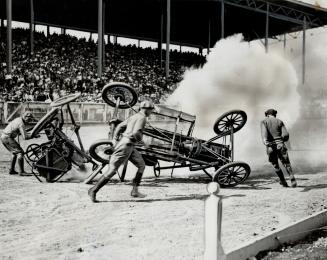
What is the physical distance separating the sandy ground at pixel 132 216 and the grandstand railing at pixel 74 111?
230 inches

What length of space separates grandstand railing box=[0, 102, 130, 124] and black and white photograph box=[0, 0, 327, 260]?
0.04 meters

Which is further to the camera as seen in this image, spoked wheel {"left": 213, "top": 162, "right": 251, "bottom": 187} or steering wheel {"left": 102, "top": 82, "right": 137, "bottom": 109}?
steering wheel {"left": 102, "top": 82, "right": 137, "bottom": 109}

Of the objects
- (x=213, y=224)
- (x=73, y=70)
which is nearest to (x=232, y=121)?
(x=213, y=224)

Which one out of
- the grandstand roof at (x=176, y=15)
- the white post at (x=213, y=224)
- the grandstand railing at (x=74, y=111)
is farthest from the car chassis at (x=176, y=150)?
the grandstand roof at (x=176, y=15)

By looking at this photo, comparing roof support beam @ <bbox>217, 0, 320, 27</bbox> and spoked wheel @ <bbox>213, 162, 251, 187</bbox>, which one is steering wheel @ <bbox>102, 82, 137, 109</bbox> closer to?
spoked wheel @ <bbox>213, 162, 251, 187</bbox>

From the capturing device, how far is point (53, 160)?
8766 mm

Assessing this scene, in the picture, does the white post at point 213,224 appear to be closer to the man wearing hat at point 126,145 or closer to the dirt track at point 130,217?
the dirt track at point 130,217

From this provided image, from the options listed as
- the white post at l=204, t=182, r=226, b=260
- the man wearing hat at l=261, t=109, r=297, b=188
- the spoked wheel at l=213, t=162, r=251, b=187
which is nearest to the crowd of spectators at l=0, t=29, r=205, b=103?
the spoked wheel at l=213, t=162, r=251, b=187

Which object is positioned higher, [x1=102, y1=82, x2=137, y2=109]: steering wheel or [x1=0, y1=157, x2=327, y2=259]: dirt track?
[x1=102, y1=82, x2=137, y2=109]: steering wheel

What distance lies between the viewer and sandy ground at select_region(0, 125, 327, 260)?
4.65 meters

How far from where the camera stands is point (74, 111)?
1606 cm

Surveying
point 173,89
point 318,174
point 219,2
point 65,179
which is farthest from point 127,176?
point 219,2

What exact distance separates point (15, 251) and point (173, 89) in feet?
60.1

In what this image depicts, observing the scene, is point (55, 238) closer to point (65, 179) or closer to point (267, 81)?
point (65, 179)
